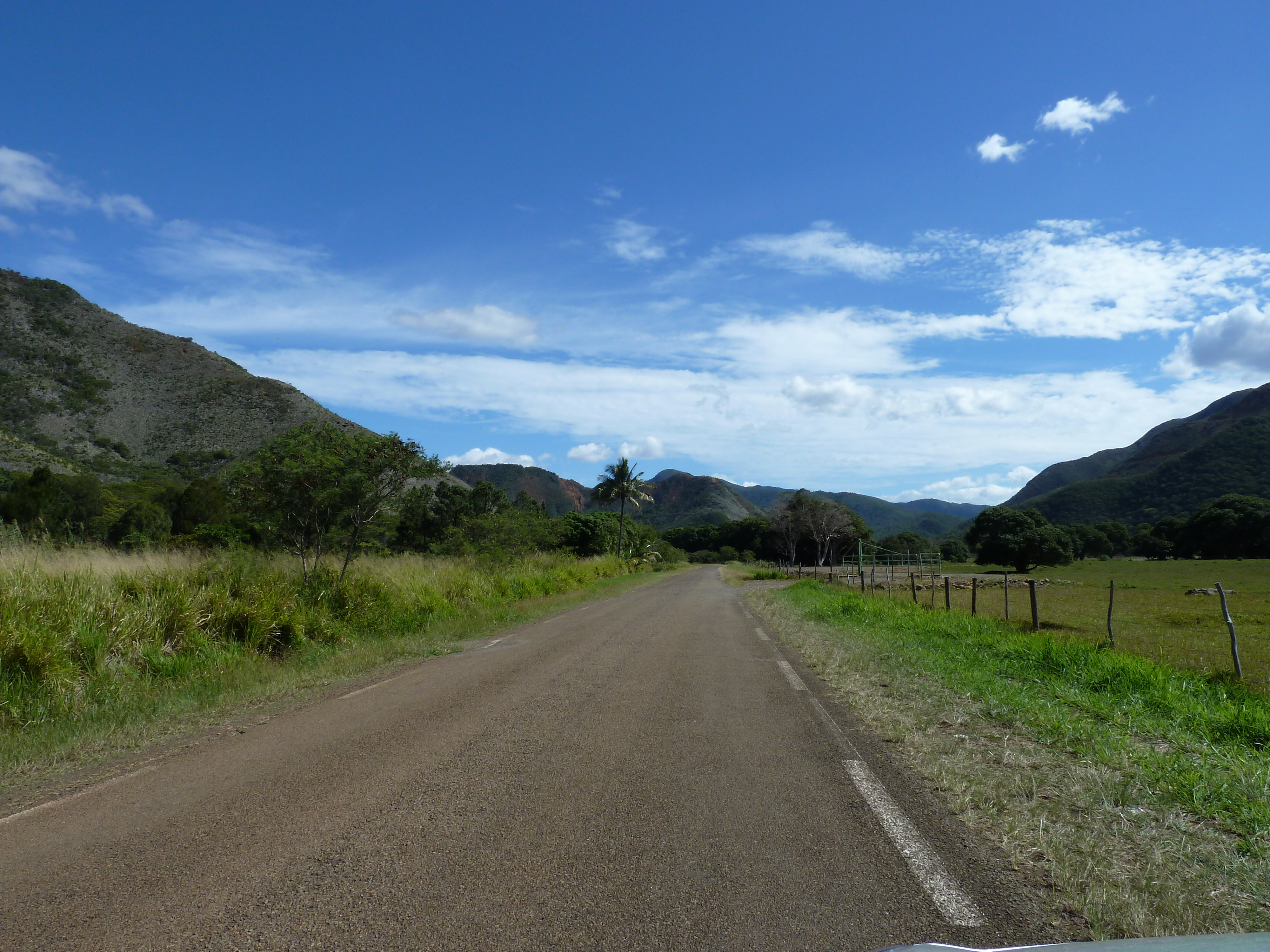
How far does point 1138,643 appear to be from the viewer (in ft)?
51.5

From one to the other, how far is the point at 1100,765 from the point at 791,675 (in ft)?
14.6

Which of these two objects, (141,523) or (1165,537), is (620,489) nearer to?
(141,523)

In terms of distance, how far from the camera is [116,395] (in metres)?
70.6

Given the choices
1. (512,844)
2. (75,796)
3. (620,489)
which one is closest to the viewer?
(512,844)

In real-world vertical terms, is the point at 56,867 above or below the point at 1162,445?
below

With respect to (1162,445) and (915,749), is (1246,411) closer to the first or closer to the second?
(1162,445)

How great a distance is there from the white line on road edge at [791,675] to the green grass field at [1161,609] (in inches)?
228

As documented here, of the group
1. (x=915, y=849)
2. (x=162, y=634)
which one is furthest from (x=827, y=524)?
(x=915, y=849)

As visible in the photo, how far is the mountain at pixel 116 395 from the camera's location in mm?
62281

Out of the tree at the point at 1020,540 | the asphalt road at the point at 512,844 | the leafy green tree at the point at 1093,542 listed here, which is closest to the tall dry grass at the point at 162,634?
the asphalt road at the point at 512,844

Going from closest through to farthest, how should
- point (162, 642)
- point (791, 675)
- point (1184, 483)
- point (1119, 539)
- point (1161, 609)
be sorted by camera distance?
point (162, 642) → point (791, 675) → point (1161, 609) → point (1119, 539) → point (1184, 483)

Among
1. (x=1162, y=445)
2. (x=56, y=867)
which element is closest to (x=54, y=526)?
(x=56, y=867)

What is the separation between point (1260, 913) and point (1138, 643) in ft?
50.1

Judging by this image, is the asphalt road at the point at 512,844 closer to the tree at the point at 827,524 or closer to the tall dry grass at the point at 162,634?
the tall dry grass at the point at 162,634
